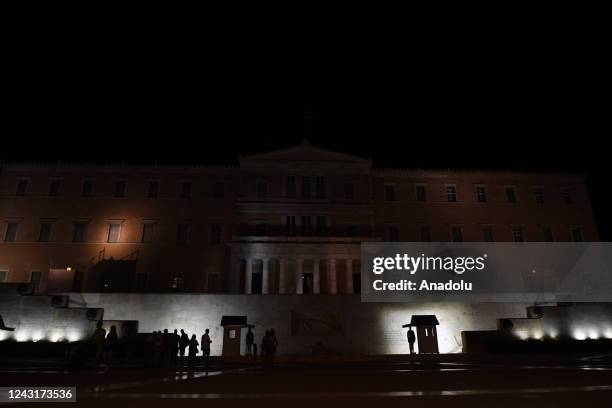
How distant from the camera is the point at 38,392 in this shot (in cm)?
977

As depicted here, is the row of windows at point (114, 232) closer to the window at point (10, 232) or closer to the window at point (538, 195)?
the window at point (10, 232)

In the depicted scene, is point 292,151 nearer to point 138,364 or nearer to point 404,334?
point 404,334

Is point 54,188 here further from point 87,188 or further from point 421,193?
point 421,193

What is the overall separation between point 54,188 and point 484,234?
4095 cm

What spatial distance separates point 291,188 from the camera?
39.4 meters

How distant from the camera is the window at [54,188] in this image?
1516 inches

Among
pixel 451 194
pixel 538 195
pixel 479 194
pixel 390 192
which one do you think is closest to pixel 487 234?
pixel 479 194

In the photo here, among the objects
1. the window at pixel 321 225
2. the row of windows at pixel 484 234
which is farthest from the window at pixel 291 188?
the row of windows at pixel 484 234

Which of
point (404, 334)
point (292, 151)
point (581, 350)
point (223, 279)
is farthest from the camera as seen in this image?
point (292, 151)

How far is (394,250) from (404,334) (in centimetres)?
1078

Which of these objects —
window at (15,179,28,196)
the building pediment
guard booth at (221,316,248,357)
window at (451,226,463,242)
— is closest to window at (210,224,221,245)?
the building pediment

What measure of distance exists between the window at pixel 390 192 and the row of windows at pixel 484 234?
9.47 ft

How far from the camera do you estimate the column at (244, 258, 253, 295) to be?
110 feet

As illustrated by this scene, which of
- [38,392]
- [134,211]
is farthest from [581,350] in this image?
[134,211]
